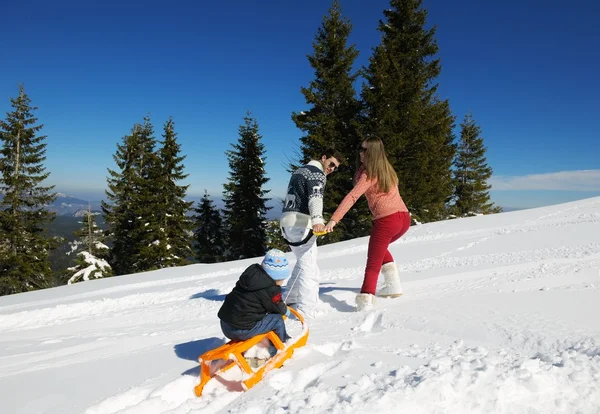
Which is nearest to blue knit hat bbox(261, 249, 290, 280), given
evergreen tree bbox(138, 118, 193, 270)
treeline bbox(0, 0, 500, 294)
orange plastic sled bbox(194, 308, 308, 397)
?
orange plastic sled bbox(194, 308, 308, 397)

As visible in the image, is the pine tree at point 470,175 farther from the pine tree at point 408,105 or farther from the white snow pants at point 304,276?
the white snow pants at point 304,276

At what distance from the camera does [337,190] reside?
2059cm

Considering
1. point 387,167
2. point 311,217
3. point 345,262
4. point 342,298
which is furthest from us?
point 345,262

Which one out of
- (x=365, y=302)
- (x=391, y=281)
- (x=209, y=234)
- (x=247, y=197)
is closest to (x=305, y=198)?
(x=365, y=302)

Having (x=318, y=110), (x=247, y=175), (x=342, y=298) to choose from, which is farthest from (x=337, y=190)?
(x=342, y=298)

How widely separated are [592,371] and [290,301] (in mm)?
2976

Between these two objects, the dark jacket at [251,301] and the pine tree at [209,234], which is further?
the pine tree at [209,234]

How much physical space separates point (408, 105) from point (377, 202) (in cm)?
1814

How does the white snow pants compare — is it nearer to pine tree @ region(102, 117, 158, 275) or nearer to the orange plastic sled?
the orange plastic sled

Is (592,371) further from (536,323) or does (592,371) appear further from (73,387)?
(73,387)

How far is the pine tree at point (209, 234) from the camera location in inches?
1180

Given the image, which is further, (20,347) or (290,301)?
(20,347)

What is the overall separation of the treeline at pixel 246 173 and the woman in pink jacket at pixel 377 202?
1273 centimetres

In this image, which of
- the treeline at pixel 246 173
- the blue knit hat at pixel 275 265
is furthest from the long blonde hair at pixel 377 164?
the treeline at pixel 246 173
